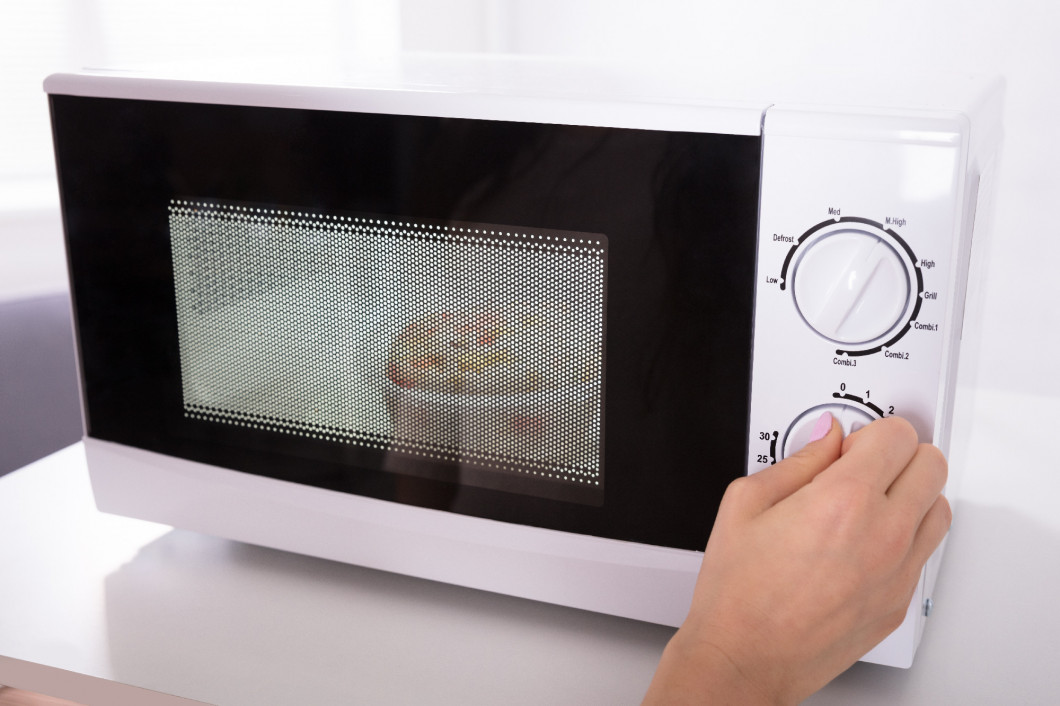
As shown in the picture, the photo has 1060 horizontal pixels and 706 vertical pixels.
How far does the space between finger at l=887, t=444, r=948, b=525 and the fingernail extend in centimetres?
4

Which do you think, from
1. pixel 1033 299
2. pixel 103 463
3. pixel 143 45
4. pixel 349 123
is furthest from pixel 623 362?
pixel 143 45

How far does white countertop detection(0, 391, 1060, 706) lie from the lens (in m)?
0.52

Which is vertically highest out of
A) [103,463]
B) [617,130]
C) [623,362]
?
[617,130]

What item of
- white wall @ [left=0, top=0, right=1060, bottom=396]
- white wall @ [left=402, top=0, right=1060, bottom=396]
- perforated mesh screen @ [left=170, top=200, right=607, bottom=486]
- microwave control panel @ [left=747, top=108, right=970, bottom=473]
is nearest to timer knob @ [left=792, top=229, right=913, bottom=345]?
microwave control panel @ [left=747, top=108, right=970, bottom=473]

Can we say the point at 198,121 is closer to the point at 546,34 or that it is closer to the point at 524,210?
the point at 524,210

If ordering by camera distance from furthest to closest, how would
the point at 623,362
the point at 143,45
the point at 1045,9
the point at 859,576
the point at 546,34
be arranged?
the point at 143,45
the point at 546,34
the point at 1045,9
the point at 623,362
the point at 859,576

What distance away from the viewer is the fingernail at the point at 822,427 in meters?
0.48

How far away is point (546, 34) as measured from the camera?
116cm

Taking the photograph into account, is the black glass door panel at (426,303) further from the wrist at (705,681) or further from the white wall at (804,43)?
the white wall at (804,43)

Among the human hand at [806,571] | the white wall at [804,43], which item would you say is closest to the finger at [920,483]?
the human hand at [806,571]

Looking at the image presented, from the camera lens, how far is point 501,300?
0.55 m

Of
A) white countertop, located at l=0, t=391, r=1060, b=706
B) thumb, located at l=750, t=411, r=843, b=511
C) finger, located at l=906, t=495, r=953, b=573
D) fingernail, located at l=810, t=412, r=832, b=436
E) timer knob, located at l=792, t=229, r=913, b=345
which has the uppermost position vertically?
timer knob, located at l=792, t=229, r=913, b=345

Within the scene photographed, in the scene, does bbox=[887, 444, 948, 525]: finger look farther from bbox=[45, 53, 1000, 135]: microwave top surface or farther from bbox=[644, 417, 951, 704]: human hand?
bbox=[45, 53, 1000, 135]: microwave top surface

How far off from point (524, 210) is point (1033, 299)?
0.65 m
